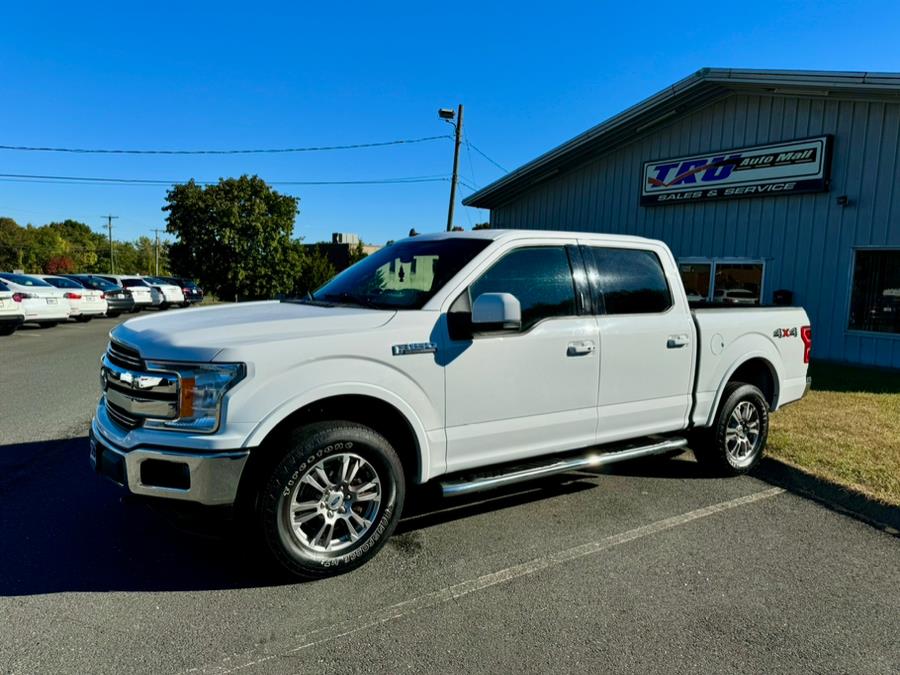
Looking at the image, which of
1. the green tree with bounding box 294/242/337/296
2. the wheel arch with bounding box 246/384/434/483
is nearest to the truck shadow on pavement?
the wheel arch with bounding box 246/384/434/483

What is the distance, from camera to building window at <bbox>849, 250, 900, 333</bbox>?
11094mm

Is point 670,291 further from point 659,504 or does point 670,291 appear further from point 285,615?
point 285,615

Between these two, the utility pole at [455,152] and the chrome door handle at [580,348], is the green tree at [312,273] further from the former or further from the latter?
the chrome door handle at [580,348]

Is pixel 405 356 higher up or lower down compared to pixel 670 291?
lower down

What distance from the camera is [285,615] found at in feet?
9.89

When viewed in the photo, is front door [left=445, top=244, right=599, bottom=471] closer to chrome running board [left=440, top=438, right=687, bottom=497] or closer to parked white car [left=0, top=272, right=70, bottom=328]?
chrome running board [left=440, top=438, right=687, bottom=497]

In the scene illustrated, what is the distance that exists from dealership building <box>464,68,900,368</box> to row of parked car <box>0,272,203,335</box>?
14.7 meters

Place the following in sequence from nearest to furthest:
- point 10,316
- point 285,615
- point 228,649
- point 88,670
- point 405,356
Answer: point 88,670 < point 228,649 < point 285,615 < point 405,356 < point 10,316

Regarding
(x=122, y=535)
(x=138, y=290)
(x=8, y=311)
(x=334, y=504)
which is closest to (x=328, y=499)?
(x=334, y=504)

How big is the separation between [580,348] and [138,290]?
27591mm

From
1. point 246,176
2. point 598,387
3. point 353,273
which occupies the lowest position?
point 598,387

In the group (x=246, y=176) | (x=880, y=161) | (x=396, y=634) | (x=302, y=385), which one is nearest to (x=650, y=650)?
(x=396, y=634)

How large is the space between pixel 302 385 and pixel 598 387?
2.11m

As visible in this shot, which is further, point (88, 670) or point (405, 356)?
point (405, 356)
